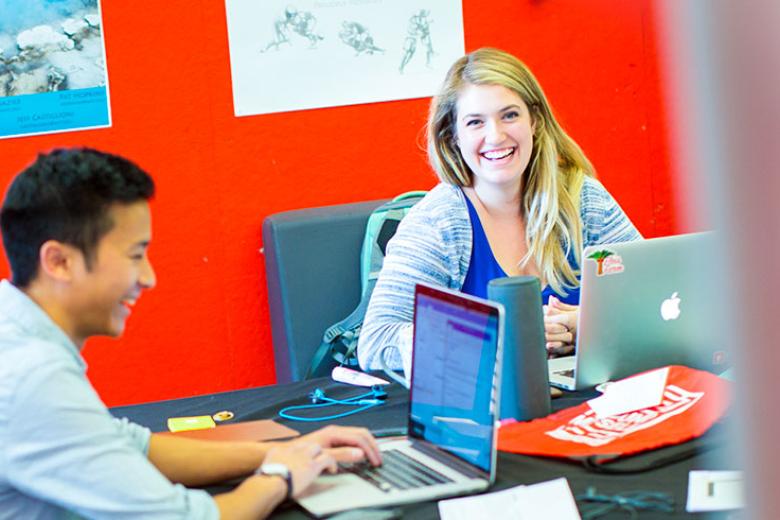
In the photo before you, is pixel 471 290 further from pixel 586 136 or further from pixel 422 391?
pixel 586 136

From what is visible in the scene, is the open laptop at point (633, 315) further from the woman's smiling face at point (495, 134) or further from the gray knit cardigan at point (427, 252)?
the woman's smiling face at point (495, 134)

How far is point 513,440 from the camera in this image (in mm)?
1531

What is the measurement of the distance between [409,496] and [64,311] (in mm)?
505

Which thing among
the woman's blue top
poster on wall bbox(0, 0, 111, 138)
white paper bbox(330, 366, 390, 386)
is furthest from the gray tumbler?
poster on wall bbox(0, 0, 111, 138)

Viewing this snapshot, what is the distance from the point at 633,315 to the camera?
5.79 feet

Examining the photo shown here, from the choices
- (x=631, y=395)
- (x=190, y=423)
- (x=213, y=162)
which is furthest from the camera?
(x=213, y=162)

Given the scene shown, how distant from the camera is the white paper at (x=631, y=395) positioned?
5.33ft

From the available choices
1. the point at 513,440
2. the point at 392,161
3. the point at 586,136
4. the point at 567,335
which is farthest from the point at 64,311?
the point at 586,136

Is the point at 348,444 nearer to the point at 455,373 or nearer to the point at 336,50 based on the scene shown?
the point at 455,373

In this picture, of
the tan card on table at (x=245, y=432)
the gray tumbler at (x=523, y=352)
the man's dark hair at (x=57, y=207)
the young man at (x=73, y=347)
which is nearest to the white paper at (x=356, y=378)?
the tan card on table at (x=245, y=432)

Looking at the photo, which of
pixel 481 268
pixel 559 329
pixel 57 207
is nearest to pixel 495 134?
pixel 481 268

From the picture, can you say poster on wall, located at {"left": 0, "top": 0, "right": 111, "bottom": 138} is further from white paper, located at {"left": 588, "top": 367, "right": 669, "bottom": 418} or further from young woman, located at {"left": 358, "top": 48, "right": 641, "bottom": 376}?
white paper, located at {"left": 588, "top": 367, "right": 669, "bottom": 418}

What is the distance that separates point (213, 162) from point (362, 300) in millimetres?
670

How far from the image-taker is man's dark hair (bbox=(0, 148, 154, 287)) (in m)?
1.20
